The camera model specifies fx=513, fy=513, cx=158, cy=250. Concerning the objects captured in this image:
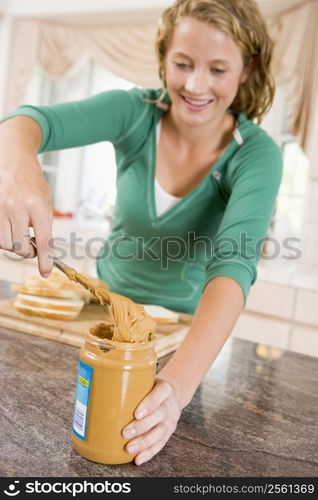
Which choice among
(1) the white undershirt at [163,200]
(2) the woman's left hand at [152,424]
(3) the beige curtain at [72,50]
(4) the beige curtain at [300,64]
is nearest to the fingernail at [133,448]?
(2) the woman's left hand at [152,424]

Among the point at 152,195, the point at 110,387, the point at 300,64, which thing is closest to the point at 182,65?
the point at 152,195

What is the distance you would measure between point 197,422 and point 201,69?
837 millimetres

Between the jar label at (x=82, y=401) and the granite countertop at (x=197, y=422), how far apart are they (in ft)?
0.11

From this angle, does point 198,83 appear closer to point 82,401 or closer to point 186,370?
point 186,370

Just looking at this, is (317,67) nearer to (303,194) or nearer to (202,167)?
(303,194)

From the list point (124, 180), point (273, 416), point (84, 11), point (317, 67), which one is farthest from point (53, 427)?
point (84, 11)

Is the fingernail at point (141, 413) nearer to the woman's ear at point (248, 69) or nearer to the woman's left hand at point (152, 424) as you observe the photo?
the woman's left hand at point (152, 424)

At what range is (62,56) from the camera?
4203mm

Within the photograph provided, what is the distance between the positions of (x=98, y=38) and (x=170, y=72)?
3031 millimetres

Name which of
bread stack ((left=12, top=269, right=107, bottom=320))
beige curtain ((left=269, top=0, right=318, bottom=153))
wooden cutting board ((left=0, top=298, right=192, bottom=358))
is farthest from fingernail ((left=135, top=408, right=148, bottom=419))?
beige curtain ((left=269, top=0, right=318, bottom=153))

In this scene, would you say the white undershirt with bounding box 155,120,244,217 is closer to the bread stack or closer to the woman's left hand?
the bread stack

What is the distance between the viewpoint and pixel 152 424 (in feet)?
2.28

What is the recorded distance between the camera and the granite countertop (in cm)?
66

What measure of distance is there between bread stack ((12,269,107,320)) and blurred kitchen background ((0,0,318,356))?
149cm
